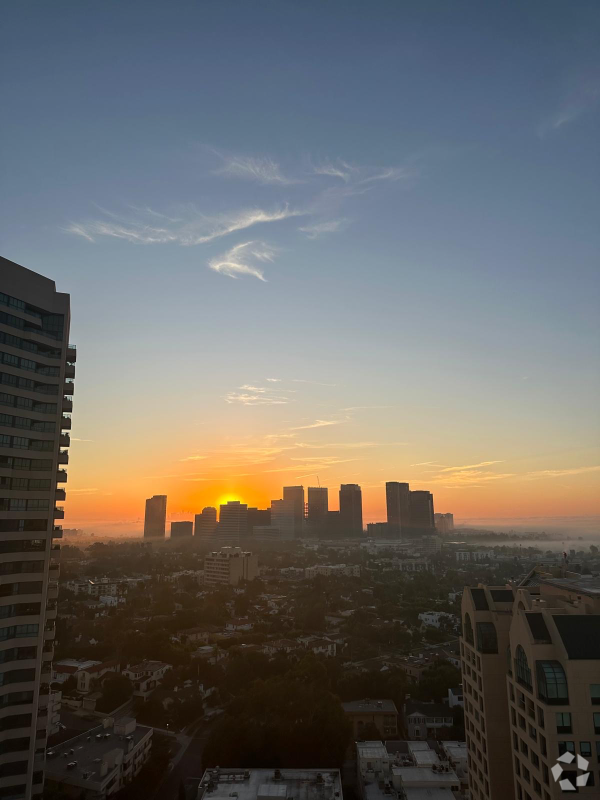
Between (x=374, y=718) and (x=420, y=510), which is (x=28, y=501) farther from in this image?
(x=420, y=510)

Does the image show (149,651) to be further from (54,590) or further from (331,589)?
(331,589)

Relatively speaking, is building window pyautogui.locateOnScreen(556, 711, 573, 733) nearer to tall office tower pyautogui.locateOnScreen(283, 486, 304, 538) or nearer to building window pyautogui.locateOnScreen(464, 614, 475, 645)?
building window pyautogui.locateOnScreen(464, 614, 475, 645)

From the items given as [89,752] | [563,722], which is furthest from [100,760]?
[563,722]

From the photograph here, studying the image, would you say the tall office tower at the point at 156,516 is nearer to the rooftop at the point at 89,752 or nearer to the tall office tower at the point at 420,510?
the tall office tower at the point at 420,510

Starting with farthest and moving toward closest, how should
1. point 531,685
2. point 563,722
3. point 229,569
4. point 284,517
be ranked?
point 284,517
point 229,569
point 531,685
point 563,722

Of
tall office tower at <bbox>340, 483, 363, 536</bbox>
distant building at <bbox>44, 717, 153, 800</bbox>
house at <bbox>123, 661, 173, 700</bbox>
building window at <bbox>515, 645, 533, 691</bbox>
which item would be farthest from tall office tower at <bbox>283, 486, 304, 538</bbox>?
building window at <bbox>515, 645, 533, 691</bbox>

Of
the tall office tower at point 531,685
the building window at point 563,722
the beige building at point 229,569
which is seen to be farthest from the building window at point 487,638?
the beige building at point 229,569
